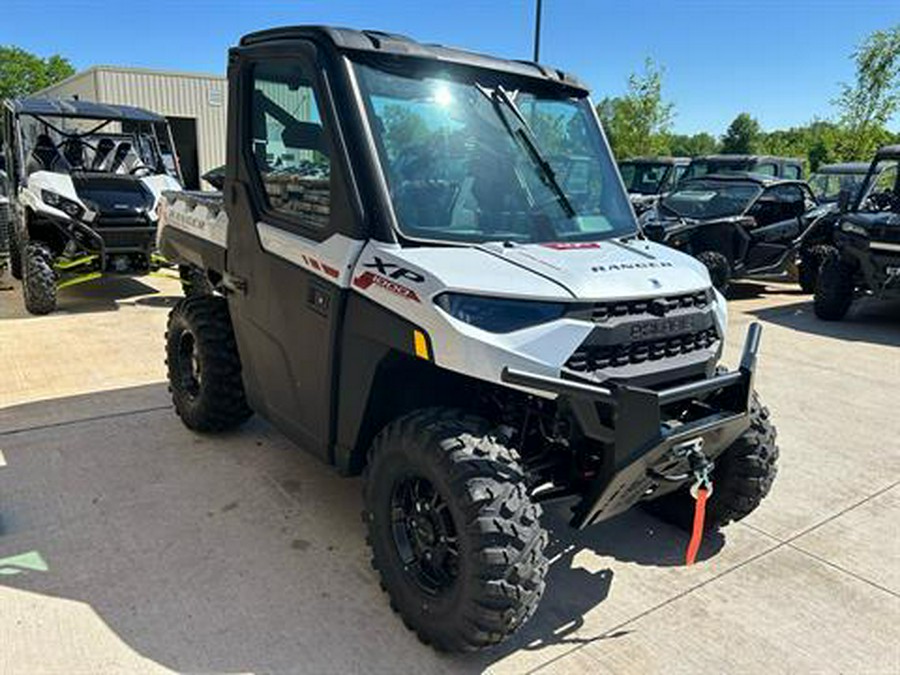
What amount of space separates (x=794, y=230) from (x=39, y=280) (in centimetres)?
936

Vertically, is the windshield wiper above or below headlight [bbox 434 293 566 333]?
above

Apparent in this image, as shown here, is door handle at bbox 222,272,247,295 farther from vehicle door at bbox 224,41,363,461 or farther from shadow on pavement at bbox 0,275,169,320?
shadow on pavement at bbox 0,275,169,320

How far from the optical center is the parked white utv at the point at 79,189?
24.5 ft

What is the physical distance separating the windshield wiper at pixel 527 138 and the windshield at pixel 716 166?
1133 centimetres

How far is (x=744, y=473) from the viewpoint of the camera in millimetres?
3098

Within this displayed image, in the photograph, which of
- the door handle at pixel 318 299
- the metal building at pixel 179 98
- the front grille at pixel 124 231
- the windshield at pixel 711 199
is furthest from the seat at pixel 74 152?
the metal building at pixel 179 98

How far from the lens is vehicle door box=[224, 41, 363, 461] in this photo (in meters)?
2.77

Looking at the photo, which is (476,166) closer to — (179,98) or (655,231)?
(655,231)

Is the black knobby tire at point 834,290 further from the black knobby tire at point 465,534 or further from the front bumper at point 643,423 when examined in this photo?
the black knobby tire at point 465,534

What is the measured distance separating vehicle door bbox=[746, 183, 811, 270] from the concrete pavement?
5.05 metres

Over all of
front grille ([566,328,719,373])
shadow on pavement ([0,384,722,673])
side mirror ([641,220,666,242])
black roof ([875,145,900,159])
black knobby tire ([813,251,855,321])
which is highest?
black roof ([875,145,900,159])

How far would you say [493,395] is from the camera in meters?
2.79

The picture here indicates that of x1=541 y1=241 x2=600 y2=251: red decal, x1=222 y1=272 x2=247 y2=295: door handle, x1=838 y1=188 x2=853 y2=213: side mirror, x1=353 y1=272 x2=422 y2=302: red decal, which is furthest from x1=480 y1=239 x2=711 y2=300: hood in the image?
x1=838 y1=188 x2=853 y2=213: side mirror

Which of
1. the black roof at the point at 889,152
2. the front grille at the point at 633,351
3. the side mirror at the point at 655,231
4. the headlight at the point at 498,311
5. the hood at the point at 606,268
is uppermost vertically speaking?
the black roof at the point at 889,152
